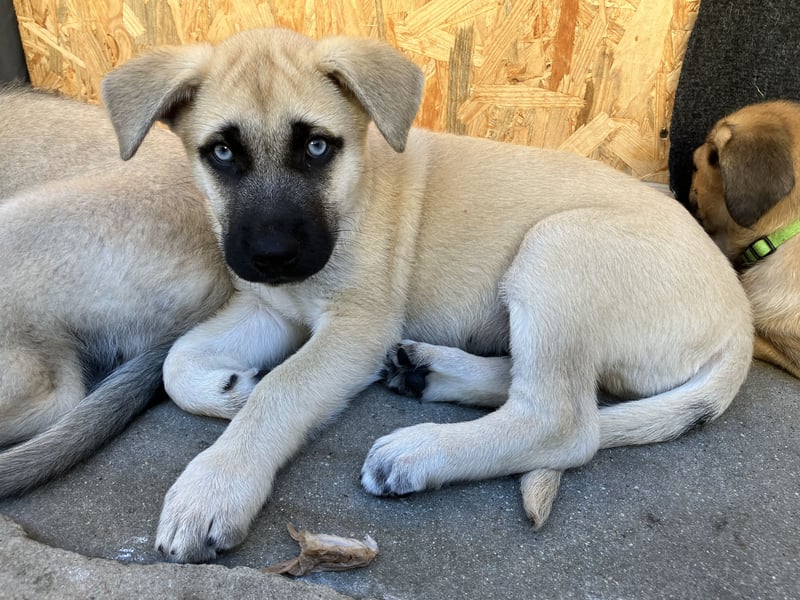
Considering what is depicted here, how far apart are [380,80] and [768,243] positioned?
299cm

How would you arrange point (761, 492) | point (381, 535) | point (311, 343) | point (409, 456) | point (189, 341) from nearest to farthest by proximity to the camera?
point (381, 535)
point (409, 456)
point (761, 492)
point (311, 343)
point (189, 341)

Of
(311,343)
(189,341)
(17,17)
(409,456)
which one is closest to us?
(409,456)

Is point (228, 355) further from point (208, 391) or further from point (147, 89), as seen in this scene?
point (147, 89)

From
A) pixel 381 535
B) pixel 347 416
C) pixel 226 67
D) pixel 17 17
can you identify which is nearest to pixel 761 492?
pixel 381 535

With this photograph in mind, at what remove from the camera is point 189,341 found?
3.43m

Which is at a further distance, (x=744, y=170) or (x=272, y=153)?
(x=744, y=170)

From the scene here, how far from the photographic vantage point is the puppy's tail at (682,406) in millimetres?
3066

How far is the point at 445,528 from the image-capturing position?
2.62 metres

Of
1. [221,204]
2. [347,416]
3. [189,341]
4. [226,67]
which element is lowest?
[347,416]

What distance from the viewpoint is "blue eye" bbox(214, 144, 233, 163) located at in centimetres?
293

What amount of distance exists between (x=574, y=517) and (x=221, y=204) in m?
2.11

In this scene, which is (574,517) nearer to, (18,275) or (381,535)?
(381,535)

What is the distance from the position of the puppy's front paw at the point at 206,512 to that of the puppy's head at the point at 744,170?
3.35 metres

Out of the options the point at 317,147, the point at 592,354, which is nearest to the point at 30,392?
the point at 317,147
